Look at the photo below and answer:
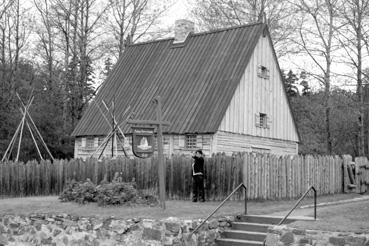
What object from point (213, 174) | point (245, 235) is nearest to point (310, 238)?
point (245, 235)

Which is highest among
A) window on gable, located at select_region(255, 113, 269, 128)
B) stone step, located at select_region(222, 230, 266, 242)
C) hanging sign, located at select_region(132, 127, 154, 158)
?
window on gable, located at select_region(255, 113, 269, 128)

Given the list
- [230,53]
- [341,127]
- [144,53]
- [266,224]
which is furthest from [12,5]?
[266,224]

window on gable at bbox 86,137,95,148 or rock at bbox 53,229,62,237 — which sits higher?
window on gable at bbox 86,137,95,148

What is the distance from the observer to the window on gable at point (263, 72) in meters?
26.1

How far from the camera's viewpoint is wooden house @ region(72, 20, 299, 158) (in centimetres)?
2416

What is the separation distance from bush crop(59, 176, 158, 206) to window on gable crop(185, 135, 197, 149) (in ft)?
26.7

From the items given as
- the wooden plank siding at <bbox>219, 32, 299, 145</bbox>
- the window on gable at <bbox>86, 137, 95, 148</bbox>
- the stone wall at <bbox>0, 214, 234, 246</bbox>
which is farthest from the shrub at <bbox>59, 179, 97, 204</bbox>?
the window on gable at <bbox>86, 137, 95, 148</bbox>

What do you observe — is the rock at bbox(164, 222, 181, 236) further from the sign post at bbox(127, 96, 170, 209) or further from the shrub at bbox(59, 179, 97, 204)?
the shrub at bbox(59, 179, 97, 204)

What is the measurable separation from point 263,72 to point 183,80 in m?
3.80

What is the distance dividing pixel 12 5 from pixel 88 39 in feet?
19.1

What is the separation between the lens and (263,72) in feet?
87.4

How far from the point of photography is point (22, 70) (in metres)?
39.8

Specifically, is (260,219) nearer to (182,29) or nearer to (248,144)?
(248,144)

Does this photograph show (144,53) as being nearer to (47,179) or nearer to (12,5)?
(47,179)
